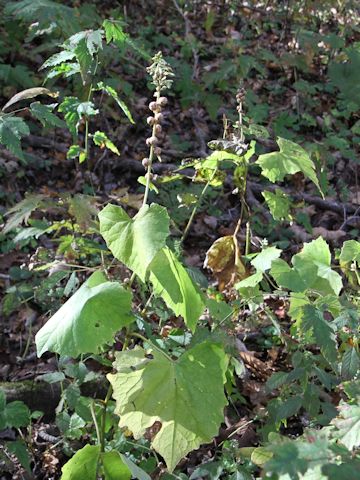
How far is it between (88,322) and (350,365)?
0.86m

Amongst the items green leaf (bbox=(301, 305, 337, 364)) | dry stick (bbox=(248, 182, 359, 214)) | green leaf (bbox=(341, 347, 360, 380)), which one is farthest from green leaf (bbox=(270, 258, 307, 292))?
dry stick (bbox=(248, 182, 359, 214))

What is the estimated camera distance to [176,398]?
1633mm

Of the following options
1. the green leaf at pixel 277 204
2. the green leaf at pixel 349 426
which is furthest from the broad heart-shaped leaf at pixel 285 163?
the green leaf at pixel 349 426

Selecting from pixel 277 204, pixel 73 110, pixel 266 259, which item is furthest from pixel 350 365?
pixel 73 110

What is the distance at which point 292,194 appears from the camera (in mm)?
4301

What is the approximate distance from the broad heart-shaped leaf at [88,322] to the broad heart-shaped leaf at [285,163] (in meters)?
0.83

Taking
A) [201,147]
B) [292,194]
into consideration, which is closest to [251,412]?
[292,194]

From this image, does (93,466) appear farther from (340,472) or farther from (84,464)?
(340,472)

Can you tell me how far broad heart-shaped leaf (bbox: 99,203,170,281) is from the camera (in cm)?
160

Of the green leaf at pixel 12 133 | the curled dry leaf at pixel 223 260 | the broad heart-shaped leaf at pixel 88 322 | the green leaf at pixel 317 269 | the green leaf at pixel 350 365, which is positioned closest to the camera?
the broad heart-shaped leaf at pixel 88 322

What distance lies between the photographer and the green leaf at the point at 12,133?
213 cm

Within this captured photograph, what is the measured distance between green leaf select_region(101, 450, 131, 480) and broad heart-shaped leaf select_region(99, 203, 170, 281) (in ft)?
2.02

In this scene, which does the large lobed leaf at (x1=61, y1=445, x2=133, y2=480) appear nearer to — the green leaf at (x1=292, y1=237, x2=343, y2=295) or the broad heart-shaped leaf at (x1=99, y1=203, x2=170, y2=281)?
the broad heart-shaped leaf at (x1=99, y1=203, x2=170, y2=281)

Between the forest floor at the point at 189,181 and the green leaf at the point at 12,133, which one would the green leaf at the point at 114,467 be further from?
the green leaf at the point at 12,133
